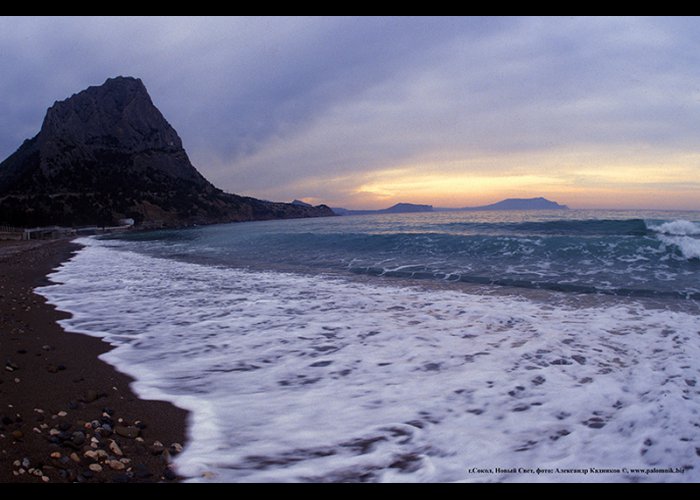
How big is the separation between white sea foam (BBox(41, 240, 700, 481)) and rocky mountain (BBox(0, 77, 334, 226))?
72.6 m

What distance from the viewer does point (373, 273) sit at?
12477 millimetres

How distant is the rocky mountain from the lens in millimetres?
70688

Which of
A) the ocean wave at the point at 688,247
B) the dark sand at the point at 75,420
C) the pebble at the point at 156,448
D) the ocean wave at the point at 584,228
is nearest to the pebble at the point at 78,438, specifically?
the dark sand at the point at 75,420

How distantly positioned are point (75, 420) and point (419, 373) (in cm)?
331

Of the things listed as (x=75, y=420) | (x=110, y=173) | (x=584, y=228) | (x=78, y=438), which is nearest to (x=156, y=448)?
A: (x=78, y=438)

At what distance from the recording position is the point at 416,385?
3.92 meters

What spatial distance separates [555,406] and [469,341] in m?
1.89

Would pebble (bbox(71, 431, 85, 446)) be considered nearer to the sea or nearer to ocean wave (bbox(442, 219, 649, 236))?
the sea

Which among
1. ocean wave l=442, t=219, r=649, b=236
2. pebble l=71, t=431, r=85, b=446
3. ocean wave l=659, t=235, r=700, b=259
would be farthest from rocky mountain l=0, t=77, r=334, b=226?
ocean wave l=659, t=235, r=700, b=259

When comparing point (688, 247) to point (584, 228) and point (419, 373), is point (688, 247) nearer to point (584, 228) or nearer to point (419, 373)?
point (584, 228)

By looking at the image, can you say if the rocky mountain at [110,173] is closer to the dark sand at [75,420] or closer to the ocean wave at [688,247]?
the dark sand at [75,420]
